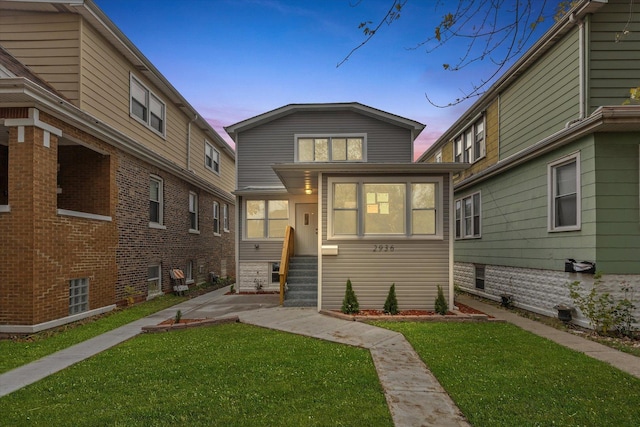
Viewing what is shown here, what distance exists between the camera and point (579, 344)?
6.55 metres

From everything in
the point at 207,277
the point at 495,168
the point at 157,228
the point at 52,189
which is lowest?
the point at 207,277

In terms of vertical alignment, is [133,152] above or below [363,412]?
above

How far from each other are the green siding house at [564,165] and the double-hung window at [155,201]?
11.3 metres

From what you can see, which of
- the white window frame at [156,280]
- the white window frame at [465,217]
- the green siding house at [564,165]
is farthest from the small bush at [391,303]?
the white window frame at [156,280]

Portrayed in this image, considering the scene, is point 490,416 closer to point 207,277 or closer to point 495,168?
point 495,168

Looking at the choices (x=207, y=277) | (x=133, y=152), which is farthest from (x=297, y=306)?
(x=207, y=277)

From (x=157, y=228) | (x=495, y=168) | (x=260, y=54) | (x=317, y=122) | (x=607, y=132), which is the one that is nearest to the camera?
(x=607, y=132)

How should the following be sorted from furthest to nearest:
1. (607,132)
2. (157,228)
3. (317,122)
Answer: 1. (317,122)
2. (157,228)
3. (607,132)

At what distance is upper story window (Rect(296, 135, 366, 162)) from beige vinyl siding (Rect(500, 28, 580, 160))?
Result: 4987 mm

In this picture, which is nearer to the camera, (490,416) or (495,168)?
(490,416)

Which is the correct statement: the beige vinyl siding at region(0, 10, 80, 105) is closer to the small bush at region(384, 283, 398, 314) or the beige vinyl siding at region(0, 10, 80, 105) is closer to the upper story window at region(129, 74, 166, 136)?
Result: the upper story window at region(129, 74, 166, 136)

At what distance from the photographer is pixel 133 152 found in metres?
10.9

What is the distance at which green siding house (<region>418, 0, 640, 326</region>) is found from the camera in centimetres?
743

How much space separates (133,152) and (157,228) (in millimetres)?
2831
